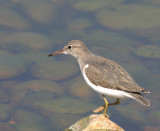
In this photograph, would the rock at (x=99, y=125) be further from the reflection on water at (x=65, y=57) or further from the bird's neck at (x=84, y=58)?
the reflection on water at (x=65, y=57)

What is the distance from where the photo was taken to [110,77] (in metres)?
9.48

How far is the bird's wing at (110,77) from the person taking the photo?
9.07 metres

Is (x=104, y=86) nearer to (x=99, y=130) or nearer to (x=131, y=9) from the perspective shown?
(x=99, y=130)

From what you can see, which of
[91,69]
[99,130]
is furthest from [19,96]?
[99,130]

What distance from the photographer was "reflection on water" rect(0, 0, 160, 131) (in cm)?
1317

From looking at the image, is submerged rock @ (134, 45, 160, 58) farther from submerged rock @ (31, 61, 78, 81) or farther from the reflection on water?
submerged rock @ (31, 61, 78, 81)

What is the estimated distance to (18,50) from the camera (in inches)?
643

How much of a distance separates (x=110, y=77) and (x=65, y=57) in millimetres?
6929

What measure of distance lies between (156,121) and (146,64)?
11.1 feet

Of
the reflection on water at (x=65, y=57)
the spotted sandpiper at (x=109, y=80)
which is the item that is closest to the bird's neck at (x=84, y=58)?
the spotted sandpiper at (x=109, y=80)

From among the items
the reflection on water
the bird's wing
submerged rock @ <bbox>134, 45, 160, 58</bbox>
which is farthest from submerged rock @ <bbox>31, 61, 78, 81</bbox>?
the bird's wing

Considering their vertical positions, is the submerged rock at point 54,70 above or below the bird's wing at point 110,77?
below

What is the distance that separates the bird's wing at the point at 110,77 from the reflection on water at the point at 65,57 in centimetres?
339

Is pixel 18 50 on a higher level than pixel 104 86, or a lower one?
lower
